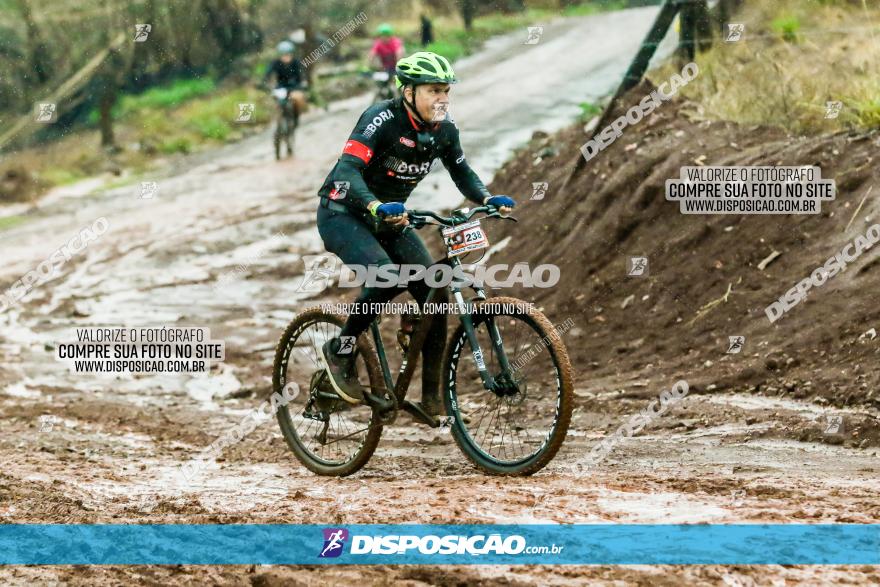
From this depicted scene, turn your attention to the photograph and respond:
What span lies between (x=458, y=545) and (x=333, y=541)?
535 millimetres

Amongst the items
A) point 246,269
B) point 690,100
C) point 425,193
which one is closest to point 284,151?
point 425,193

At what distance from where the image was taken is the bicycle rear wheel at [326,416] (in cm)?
682

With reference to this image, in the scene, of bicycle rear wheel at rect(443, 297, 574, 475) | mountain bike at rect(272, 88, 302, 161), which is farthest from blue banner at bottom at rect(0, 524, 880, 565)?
mountain bike at rect(272, 88, 302, 161)

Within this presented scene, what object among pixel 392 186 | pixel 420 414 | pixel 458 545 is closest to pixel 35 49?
pixel 392 186

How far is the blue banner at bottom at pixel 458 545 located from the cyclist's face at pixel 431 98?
8.22ft

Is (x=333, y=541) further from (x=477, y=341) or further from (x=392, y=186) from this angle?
(x=392, y=186)

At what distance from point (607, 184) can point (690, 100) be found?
60.5 inches

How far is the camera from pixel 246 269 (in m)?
14.6

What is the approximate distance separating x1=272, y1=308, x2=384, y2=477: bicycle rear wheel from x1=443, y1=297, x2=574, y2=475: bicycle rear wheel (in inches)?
21.1

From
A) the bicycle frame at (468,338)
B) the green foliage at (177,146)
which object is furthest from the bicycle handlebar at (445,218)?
the green foliage at (177,146)

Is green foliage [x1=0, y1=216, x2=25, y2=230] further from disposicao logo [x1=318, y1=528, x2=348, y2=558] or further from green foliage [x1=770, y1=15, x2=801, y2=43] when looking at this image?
disposicao logo [x1=318, y1=528, x2=348, y2=558]

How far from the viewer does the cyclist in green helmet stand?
6.41 metres

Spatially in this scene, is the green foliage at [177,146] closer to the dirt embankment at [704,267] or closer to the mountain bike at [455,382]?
the dirt embankment at [704,267]

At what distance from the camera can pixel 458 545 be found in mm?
4734
